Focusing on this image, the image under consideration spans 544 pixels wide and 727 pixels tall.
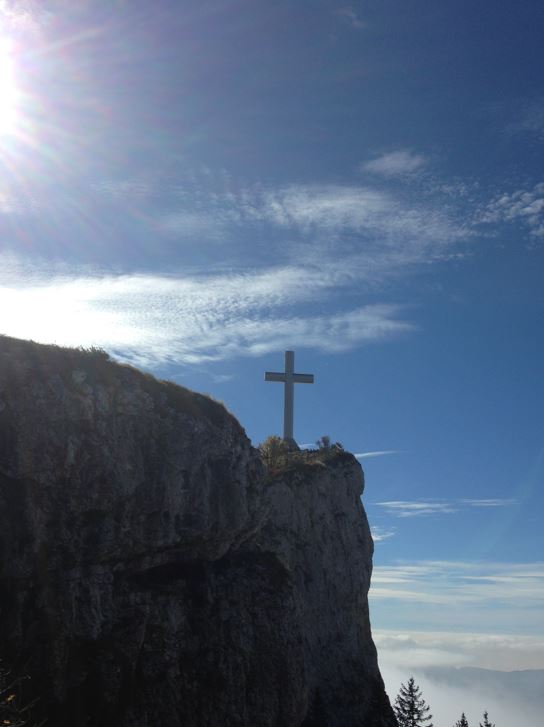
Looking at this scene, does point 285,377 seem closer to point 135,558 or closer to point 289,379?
point 289,379

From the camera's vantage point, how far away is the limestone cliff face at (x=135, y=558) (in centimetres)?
2519

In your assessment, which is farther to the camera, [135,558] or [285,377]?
[285,377]

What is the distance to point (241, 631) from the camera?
98.6 ft

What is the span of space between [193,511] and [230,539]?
2.49 m

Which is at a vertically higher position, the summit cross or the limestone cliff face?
the summit cross

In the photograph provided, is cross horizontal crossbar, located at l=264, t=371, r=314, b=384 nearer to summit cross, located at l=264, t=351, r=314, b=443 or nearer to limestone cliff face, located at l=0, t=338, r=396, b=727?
summit cross, located at l=264, t=351, r=314, b=443

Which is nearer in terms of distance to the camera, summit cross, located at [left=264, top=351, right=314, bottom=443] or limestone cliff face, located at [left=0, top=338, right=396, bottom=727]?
limestone cliff face, located at [left=0, top=338, right=396, bottom=727]

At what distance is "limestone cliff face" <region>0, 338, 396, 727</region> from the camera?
25188mm

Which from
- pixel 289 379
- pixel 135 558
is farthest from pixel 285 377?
pixel 135 558

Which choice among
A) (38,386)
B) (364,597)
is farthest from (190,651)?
(364,597)

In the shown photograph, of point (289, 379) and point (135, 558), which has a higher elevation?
point (289, 379)

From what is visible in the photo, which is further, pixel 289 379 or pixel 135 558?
pixel 289 379

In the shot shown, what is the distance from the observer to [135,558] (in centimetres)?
2795

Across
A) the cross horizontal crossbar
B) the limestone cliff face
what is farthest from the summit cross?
the limestone cliff face
